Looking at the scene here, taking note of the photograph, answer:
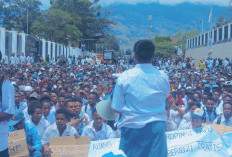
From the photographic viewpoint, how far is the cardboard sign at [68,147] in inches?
196

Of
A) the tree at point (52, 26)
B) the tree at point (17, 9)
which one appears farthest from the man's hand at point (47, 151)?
the tree at point (17, 9)

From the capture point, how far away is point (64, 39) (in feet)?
169

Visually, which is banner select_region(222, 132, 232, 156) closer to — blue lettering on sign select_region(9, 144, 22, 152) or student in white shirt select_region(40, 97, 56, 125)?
blue lettering on sign select_region(9, 144, 22, 152)

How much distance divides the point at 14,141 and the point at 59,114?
116 cm

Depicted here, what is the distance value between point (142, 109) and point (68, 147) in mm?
2031

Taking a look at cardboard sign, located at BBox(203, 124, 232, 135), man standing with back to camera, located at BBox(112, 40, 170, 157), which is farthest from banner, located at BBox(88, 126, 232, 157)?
man standing with back to camera, located at BBox(112, 40, 170, 157)

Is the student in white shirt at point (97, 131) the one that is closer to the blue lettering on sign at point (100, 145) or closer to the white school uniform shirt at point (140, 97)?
the blue lettering on sign at point (100, 145)

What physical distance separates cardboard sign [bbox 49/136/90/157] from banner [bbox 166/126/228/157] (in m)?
1.25

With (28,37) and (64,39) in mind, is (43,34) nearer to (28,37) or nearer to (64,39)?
(64,39)

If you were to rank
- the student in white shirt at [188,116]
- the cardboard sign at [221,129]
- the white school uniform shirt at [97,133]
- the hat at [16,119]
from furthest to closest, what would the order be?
the student in white shirt at [188,116] → the white school uniform shirt at [97,133] → the cardboard sign at [221,129] → the hat at [16,119]

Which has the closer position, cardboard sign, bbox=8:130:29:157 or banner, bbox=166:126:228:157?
cardboard sign, bbox=8:130:29:157

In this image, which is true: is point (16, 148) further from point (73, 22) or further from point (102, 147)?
point (73, 22)

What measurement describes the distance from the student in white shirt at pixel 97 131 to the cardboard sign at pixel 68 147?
2.23ft

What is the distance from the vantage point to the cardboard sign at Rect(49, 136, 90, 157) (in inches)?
196
